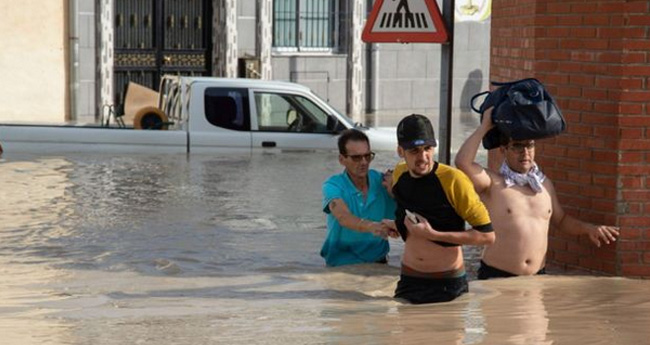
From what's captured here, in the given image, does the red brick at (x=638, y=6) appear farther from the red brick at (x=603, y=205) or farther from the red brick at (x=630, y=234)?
the red brick at (x=630, y=234)

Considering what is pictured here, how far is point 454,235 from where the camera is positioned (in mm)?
8219

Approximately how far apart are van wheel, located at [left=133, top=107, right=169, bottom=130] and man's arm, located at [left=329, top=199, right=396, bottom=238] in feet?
29.7

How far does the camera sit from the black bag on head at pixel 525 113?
8969 mm

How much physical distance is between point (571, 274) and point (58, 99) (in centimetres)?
1730

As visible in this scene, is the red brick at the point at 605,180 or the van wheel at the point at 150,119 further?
the van wheel at the point at 150,119

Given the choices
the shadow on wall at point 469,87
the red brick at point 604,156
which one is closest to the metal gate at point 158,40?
the shadow on wall at point 469,87

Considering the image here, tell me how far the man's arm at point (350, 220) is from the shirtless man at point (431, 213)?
0.24 meters

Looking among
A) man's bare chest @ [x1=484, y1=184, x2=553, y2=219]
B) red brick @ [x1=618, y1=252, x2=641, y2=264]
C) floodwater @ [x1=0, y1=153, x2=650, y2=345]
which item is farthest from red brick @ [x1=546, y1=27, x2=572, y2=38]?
floodwater @ [x1=0, y1=153, x2=650, y2=345]

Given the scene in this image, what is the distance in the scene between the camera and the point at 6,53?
25.2m

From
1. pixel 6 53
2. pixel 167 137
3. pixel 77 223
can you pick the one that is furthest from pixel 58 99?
pixel 77 223

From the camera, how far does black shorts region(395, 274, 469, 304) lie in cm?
856

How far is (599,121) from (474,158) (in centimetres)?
107

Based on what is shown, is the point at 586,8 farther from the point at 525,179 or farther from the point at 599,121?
the point at 525,179

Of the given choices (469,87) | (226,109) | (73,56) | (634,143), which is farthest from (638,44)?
(469,87)
